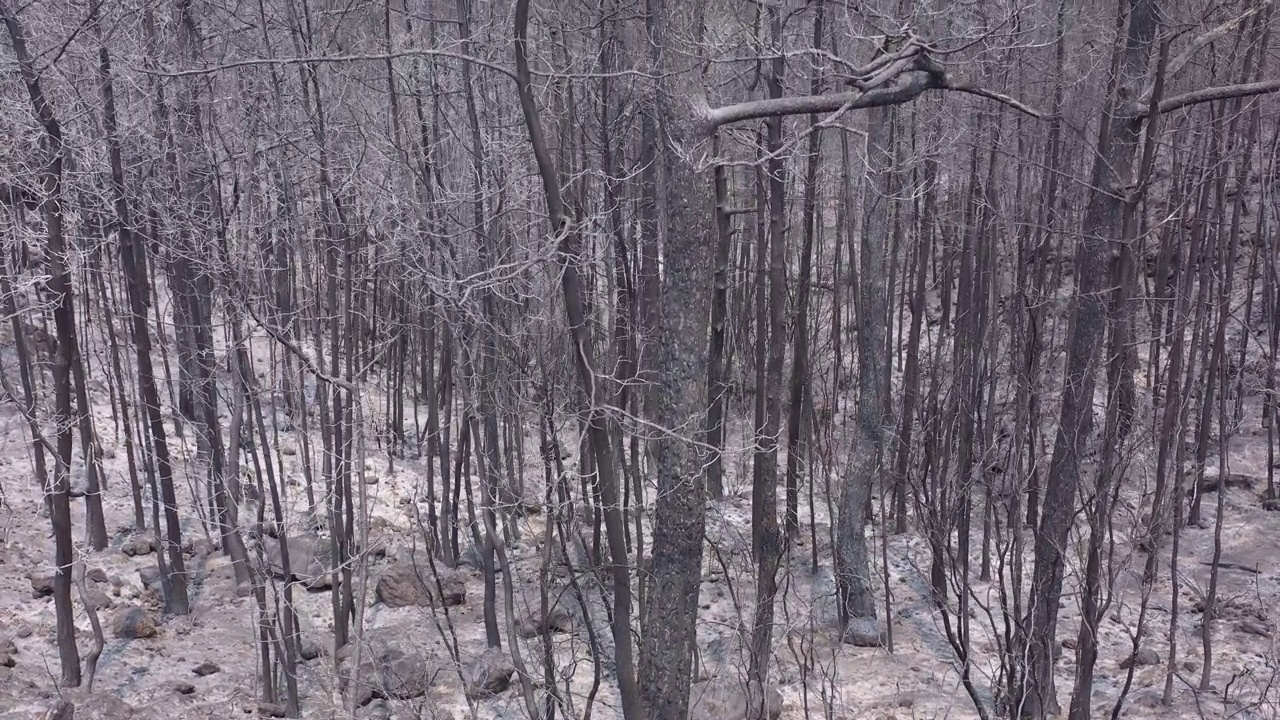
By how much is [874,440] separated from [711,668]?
3.66m

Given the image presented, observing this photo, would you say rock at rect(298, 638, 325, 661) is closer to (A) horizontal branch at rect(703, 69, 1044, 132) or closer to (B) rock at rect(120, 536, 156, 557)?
(B) rock at rect(120, 536, 156, 557)

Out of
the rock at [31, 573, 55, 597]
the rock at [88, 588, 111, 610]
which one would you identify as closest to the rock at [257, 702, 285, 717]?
the rock at [88, 588, 111, 610]

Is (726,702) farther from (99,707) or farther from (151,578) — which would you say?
(151,578)

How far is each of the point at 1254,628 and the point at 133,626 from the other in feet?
45.0

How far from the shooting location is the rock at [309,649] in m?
12.6

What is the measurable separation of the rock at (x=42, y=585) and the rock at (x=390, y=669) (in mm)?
3830

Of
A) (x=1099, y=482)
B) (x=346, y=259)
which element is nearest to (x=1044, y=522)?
(x=1099, y=482)

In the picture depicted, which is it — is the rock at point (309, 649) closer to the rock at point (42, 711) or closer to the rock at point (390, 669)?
the rock at point (390, 669)

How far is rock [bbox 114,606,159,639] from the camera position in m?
12.1

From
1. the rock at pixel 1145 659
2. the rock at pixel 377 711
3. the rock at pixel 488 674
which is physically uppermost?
the rock at pixel 1145 659

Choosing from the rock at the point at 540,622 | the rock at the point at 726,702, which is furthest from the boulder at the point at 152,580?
the rock at the point at 726,702

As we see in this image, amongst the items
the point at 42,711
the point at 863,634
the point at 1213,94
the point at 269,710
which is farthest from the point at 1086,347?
the point at 42,711

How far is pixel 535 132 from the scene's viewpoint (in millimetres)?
8742

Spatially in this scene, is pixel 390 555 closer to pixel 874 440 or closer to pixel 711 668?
pixel 711 668
